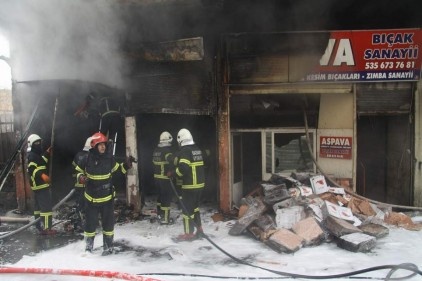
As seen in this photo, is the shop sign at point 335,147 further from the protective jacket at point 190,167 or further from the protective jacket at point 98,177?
the protective jacket at point 98,177

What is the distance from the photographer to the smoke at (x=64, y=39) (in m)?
7.72

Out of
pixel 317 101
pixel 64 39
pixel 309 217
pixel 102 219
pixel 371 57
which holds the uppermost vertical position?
pixel 64 39

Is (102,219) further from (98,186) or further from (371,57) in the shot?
(371,57)

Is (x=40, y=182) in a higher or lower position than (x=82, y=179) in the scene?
lower

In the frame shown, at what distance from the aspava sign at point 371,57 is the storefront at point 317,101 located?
0.02 m

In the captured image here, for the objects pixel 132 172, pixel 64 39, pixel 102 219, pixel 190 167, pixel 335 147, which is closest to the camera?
pixel 102 219

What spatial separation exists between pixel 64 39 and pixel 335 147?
6823 mm

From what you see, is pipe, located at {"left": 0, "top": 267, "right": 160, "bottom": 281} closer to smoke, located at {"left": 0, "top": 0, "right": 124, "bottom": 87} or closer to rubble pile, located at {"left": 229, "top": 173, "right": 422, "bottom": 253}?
rubble pile, located at {"left": 229, "top": 173, "right": 422, "bottom": 253}

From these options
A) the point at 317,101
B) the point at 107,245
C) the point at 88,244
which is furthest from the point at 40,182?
the point at 317,101

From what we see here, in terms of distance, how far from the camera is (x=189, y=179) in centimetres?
693

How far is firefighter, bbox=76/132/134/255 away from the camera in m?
6.14

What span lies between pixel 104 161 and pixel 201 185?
6.22 feet

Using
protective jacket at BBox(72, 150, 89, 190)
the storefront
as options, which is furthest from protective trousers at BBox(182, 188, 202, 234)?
protective jacket at BBox(72, 150, 89, 190)

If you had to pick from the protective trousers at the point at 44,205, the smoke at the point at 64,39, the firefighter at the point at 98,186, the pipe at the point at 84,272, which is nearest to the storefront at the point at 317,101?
the smoke at the point at 64,39
